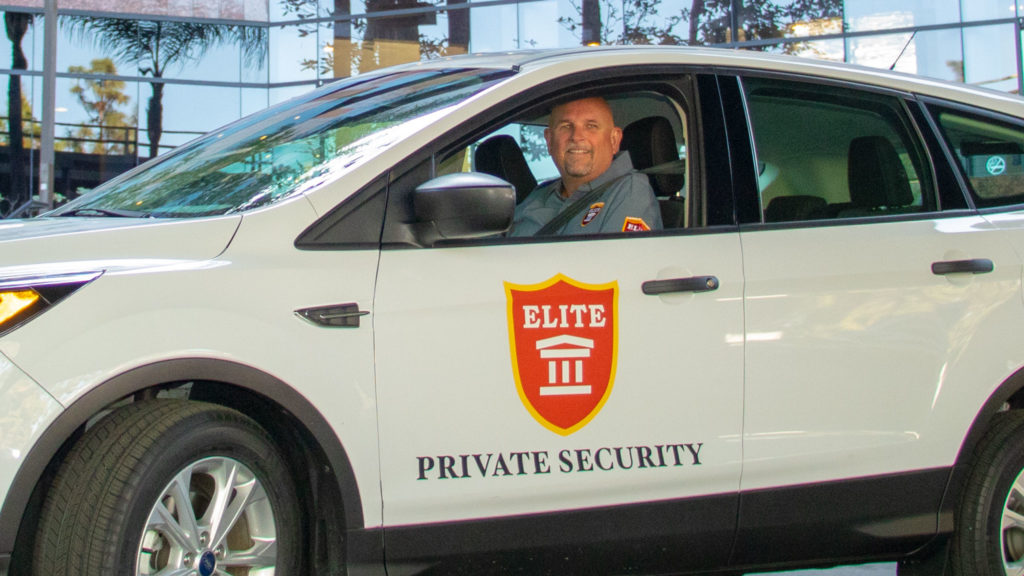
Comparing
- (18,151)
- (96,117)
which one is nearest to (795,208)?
(96,117)

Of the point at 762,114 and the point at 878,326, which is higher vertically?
the point at 762,114

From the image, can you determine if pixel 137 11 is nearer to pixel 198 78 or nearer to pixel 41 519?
pixel 198 78

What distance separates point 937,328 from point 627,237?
968mm

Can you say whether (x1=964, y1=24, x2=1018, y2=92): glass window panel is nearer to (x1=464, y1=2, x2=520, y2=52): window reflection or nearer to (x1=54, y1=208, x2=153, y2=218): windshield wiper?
(x1=464, y1=2, x2=520, y2=52): window reflection

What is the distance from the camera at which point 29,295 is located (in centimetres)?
276

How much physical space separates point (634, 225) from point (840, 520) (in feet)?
3.26

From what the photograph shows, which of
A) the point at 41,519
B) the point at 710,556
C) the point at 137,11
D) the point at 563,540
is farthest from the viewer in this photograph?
the point at 137,11

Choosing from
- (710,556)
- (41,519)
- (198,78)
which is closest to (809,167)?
(710,556)

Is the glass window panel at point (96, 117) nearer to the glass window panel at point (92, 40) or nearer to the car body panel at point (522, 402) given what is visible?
the glass window panel at point (92, 40)

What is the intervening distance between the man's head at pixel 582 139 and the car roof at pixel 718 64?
0.19 meters

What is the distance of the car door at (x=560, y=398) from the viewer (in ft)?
10.5

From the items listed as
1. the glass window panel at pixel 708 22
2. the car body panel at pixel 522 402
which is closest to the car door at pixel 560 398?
the car body panel at pixel 522 402

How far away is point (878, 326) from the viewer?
3.70 metres

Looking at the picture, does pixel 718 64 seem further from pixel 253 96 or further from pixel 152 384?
pixel 253 96
